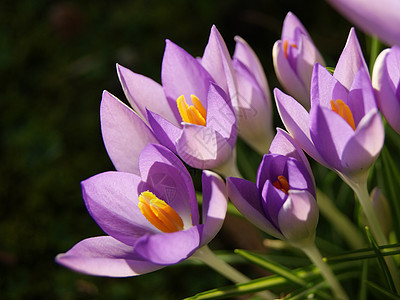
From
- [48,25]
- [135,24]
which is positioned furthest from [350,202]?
[48,25]

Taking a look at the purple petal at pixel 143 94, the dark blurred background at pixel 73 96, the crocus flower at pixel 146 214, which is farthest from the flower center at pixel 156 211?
the dark blurred background at pixel 73 96

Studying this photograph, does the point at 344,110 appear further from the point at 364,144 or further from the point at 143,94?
the point at 143,94

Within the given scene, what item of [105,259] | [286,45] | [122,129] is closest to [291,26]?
[286,45]

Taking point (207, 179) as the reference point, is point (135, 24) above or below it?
above

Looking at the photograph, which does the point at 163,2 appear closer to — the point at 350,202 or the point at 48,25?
the point at 48,25

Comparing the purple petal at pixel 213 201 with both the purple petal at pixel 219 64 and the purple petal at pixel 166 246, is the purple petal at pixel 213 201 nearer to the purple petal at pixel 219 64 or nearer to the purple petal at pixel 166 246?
the purple petal at pixel 166 246

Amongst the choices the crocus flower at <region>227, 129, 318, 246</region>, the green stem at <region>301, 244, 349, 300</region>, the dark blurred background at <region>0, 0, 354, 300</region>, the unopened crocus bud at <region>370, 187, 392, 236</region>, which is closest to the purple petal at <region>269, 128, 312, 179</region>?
the crocus flower at <region>227, 129, 318, 246</region>
